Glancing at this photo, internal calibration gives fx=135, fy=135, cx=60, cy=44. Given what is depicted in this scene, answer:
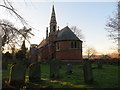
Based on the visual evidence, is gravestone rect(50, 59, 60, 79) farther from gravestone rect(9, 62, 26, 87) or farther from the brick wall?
the brick wall

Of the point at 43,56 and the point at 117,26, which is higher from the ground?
the point at 117,26

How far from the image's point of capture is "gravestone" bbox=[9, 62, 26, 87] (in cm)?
690

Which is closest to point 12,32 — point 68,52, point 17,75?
point 17,75

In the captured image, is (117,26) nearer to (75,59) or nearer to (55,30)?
(75,59)

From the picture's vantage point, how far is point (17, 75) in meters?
7.11

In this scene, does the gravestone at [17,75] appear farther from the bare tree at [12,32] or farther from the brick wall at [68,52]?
the brick wall at [68,52]

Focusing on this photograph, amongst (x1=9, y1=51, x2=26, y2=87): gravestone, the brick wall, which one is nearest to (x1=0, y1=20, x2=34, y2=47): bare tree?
(x1=9, y1=51, x2=26, y2=87): gravestone

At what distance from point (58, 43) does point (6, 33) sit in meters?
23.3

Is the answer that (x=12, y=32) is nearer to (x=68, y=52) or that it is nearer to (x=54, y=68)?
(x=54, y=68)

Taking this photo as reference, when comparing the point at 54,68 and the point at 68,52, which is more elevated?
the point at 68,52

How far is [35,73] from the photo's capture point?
26.5ft

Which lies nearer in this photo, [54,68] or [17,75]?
[17,75]

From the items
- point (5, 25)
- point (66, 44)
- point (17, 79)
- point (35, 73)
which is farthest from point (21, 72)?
point (66, 44)

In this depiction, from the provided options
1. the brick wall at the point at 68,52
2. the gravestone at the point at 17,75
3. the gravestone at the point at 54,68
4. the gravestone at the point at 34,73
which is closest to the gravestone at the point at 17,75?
the gravestone at the point at 17,75
